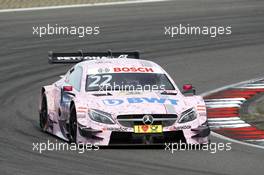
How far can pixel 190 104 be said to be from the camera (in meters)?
15.5

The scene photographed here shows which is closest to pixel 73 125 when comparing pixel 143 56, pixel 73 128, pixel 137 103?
pixel 73 128

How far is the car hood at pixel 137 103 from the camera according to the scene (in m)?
15.1

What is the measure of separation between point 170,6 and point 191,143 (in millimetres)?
18643

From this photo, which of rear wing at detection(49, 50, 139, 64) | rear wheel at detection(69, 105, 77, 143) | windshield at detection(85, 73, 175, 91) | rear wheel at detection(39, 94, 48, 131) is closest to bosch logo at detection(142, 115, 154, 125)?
rear wheel at detection(69, 105, 77, 143)

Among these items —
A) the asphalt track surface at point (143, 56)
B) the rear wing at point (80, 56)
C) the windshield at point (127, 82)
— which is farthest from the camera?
the rear wing at point (80, 56)

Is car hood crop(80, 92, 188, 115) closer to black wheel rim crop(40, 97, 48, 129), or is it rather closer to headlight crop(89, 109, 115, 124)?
headlight crop(89, 109, 115, 124)

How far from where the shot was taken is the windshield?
1616 centimetres

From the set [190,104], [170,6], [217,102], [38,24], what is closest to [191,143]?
[190,104]

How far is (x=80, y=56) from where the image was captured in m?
18.6

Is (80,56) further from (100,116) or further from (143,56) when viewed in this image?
(143,56)

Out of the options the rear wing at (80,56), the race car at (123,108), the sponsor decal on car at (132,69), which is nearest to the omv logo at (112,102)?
the race car at (123,108)

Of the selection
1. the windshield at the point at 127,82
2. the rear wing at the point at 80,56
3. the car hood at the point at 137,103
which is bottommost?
the car hood at the point at 137,103

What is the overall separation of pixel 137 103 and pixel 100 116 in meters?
0.59

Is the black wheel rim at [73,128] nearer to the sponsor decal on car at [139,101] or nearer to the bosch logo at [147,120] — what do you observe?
the sponsor decal on car at [139,101]
